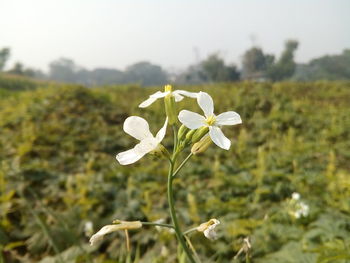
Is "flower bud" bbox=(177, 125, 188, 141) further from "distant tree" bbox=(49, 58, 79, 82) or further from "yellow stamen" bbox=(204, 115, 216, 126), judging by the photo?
"distant tree" bbox=(49, 58, 79, 82)

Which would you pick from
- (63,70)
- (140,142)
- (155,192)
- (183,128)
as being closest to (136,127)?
(140,142)

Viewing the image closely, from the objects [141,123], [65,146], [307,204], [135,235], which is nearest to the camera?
[141,123]

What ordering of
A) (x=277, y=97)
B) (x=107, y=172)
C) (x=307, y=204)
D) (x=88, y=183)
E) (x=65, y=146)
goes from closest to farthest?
(x=307, y=204) < (x=88, y=183) < (x=107, y=172) < (x=65, y=146) < (x=277, y=97)

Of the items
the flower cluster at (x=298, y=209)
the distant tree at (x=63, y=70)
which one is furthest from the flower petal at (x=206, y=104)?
the distant tree at (x=63, y=70)

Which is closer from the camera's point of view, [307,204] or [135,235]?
[135,235]

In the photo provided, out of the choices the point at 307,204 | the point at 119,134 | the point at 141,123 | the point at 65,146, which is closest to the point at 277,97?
the point at 119,134

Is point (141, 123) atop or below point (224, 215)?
atop

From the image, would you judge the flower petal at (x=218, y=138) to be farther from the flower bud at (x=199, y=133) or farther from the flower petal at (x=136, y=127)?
the flower petal at (x=136, y=127)

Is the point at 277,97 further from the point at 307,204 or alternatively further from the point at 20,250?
the point at 20,250
